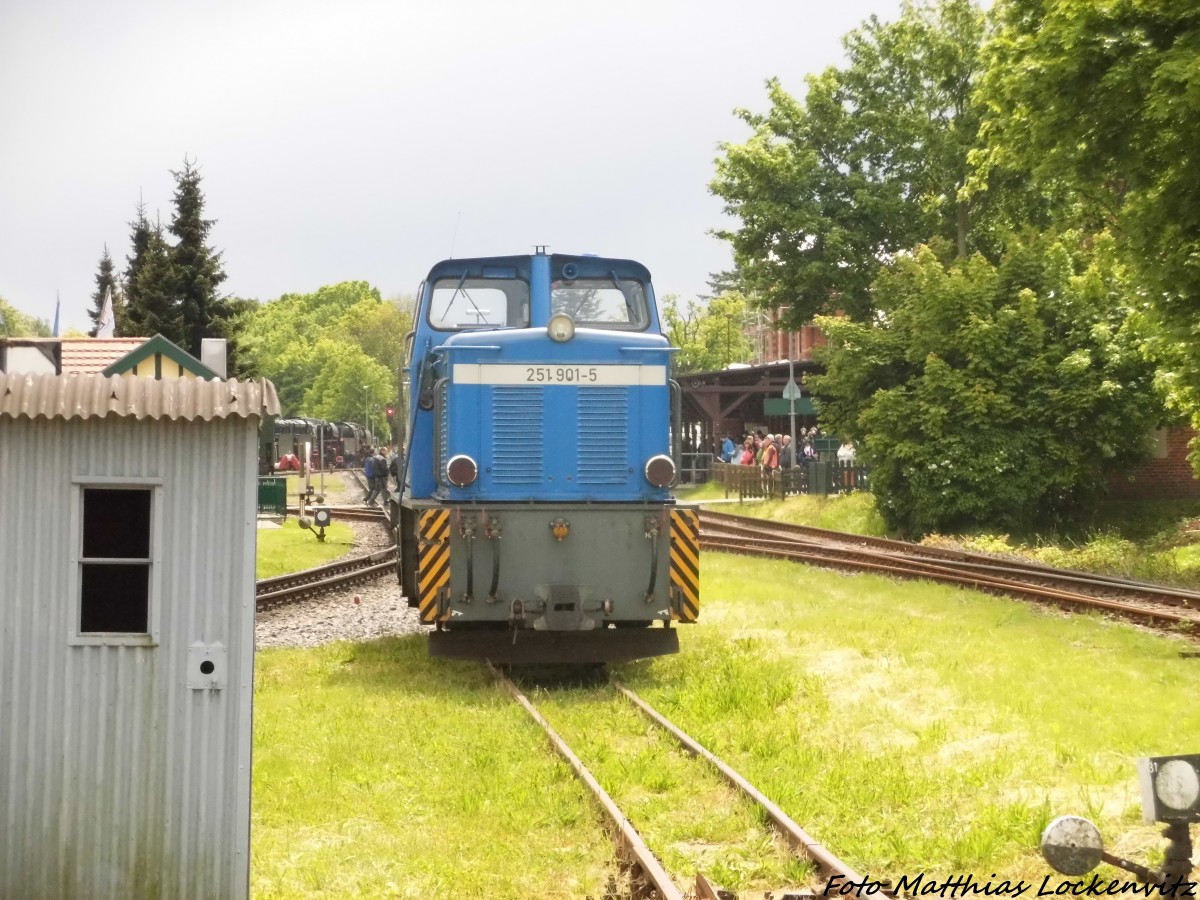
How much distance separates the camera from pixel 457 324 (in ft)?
43.1

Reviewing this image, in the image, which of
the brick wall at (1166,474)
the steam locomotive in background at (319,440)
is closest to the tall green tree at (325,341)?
the steam locomotive in background at (319,440)

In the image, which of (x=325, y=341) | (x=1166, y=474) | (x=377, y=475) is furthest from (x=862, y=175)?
(x=325, y=341)

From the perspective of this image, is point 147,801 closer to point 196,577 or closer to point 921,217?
point 196,577

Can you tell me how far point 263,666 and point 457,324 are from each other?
3.84 meters

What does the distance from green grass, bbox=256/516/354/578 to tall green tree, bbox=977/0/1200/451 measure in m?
14.0

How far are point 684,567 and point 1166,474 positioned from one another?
20335 millimetres

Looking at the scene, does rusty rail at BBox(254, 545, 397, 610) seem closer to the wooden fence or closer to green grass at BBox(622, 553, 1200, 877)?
green grass at BBox(622, 553, 1200, 877)

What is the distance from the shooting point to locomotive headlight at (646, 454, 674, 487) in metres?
12.1

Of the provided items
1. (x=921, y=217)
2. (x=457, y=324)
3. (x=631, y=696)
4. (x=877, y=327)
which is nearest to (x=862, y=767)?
(x=631, y=696)

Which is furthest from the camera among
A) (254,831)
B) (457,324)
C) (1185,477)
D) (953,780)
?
(1185,477)

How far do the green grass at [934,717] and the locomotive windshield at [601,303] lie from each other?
3.28 m

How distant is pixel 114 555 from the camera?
627 centimetres

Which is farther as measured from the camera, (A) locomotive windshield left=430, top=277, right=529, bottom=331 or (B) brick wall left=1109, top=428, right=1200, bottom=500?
(B) brick wall left=1109, top=428, right=1200, bottom=500

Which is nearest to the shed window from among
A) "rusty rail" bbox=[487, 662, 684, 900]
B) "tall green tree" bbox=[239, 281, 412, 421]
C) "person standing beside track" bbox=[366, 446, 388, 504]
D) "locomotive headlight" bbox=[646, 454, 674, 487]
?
"rusty rail" bbox=[487, 662, 684, 900]
